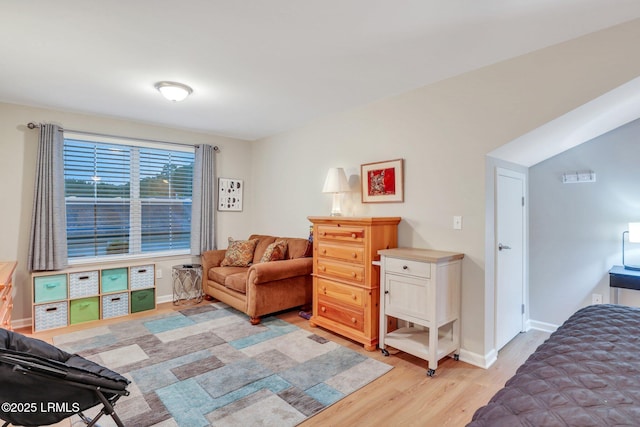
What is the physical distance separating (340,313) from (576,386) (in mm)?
2375

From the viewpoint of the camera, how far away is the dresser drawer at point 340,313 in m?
3.11

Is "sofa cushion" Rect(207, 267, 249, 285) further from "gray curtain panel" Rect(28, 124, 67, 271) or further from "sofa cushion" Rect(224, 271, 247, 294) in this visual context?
"gray curtain panel" Rect(28, 124, 67, 271)

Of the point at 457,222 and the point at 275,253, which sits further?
the point at 275,253

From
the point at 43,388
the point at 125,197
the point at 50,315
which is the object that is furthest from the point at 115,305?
the point at 43,388

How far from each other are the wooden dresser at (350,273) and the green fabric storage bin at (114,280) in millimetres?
2400

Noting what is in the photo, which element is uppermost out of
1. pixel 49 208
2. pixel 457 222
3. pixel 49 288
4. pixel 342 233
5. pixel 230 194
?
pixel 230 194

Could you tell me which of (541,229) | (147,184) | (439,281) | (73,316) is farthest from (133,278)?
(541,229)

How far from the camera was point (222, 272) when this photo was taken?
13.9ft

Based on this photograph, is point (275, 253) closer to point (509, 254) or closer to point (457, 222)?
point (457, 222)

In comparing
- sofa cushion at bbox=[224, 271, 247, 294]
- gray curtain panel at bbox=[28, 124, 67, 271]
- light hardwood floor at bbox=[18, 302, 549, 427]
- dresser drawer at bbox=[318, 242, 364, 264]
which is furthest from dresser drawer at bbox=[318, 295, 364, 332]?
gray curtain panel at bbox=[28, 124, 67, 271]

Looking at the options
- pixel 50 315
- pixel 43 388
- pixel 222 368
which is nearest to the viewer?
pixel 43 388

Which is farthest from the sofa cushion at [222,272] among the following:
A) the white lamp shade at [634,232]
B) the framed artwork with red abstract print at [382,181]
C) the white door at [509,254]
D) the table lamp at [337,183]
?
the white lamp shade at [634,232]

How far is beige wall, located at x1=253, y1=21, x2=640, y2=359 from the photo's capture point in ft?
7.22

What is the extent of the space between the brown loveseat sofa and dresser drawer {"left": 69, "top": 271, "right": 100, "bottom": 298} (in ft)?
4.22
